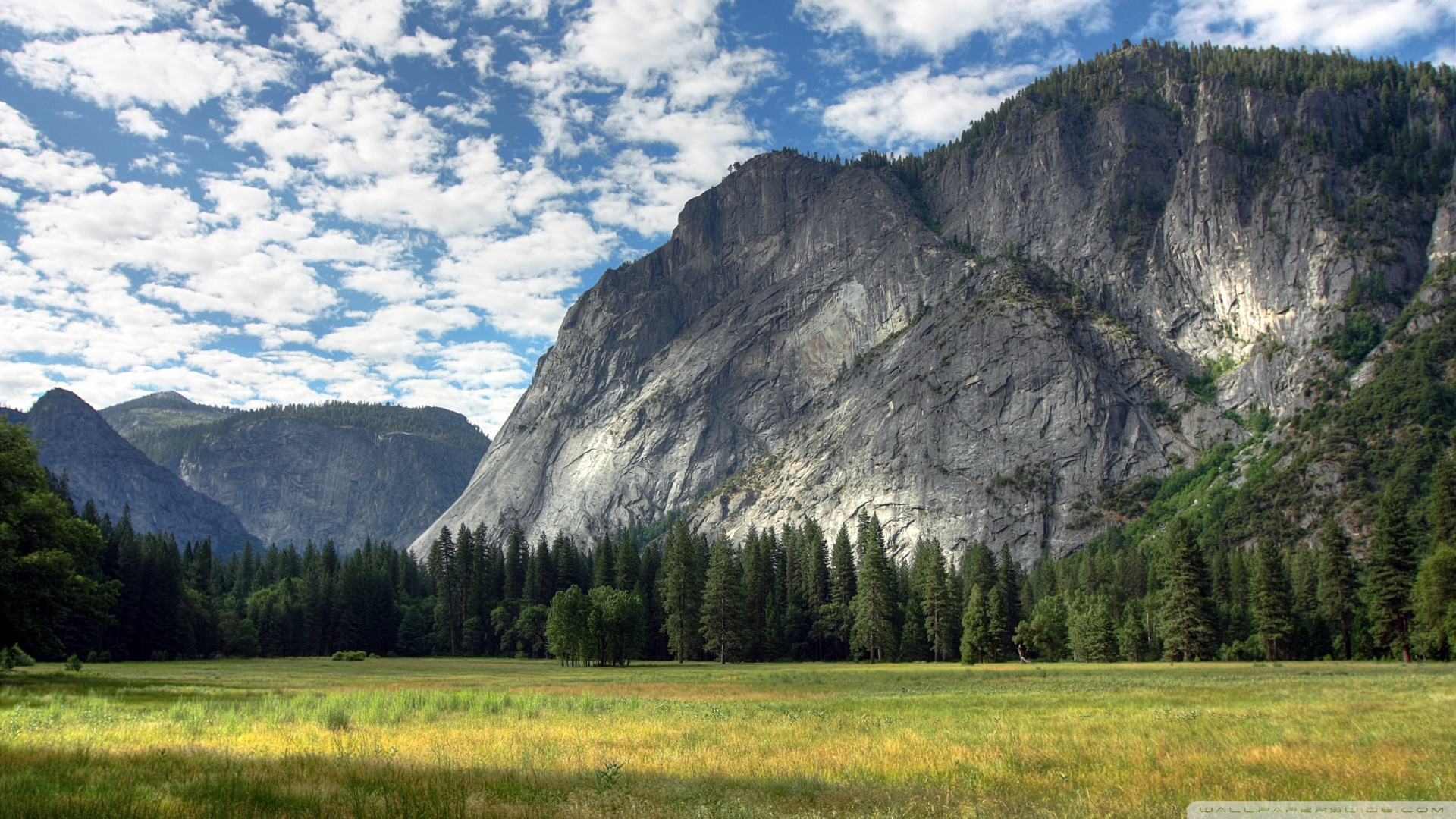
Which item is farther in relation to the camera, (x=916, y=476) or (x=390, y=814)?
(x=916, y=476)

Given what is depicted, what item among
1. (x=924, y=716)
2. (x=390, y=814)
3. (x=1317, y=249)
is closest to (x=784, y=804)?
(x=390, y=814)

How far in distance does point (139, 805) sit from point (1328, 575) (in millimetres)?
85230

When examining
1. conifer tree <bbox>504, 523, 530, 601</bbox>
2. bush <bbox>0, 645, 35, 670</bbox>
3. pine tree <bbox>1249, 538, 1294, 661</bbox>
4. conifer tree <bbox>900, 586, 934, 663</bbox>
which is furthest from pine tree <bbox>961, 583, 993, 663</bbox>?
bush <bbox>0, 645, 35, 670</bbox>

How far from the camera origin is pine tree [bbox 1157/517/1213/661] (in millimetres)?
68625

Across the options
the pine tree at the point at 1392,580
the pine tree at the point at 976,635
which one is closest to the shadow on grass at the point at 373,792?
the pine tree at the point at 1392,580

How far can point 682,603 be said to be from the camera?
92.9 meters

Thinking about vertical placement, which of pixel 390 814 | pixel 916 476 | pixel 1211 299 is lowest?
pixel 390 814

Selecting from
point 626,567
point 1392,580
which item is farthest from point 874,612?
point 1392,580

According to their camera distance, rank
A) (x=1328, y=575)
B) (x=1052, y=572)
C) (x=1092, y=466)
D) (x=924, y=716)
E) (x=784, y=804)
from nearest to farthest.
Result: (x=784, y=804)
(x=924, y=716)
(x=1328, y=575)
(x=1052, y=572)
(x=1092, y=466)

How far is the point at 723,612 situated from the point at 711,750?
236 feet

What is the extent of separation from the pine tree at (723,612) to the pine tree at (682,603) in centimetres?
190

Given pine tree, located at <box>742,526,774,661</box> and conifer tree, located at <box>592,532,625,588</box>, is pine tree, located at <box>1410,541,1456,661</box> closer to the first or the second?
pine tree, located at <box>742,526,774,661</box>

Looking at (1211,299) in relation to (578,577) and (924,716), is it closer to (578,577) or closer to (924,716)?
(578,577)

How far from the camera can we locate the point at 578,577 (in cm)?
11431
